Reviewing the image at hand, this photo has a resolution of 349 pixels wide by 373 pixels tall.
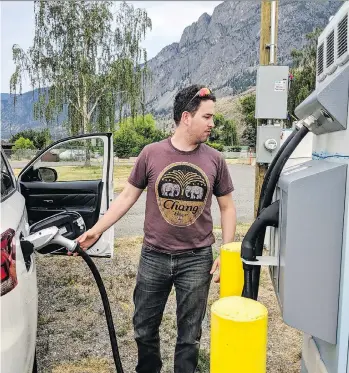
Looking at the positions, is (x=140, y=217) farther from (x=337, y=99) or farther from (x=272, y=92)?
(x=337, y=99)

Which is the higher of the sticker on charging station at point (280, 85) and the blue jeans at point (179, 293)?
the sticker on charging station at point (280, 85)

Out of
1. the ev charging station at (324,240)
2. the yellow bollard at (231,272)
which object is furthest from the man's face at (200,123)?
the ev charging station at (324,240)

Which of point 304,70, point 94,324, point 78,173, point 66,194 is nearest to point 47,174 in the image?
point 66,194

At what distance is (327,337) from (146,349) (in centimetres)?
119

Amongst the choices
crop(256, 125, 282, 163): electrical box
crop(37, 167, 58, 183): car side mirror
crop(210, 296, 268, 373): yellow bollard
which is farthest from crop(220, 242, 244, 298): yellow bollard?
crop(256, 125, 282, 163): electrical box

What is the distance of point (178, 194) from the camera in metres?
2.37

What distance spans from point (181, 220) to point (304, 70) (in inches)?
1868

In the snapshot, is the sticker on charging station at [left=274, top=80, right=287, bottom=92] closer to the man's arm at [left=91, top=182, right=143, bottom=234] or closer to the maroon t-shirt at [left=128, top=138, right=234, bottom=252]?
the maroon t-shirt at [left=128, top=138, right=234, bottom=252]

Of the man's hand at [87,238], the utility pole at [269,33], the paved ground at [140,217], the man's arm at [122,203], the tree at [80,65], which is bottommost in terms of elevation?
the paved ground at [140,217]

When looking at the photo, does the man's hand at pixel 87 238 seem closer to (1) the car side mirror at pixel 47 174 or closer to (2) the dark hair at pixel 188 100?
(2) the dark hair at pixel 188 100

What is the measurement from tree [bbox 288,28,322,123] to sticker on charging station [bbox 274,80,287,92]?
3639 cm

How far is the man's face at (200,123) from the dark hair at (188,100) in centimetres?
2

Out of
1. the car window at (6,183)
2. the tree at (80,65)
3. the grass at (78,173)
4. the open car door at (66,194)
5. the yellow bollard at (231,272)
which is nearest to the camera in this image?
the car window at (6,183)

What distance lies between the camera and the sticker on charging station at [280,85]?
5121mm
